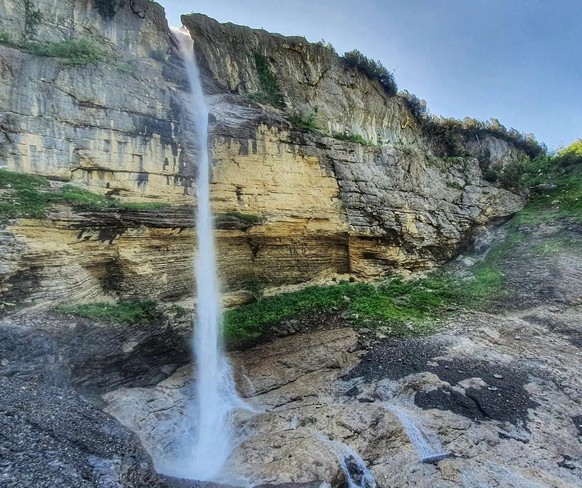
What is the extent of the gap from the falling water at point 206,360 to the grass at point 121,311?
174 cm

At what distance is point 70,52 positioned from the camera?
14.7 m

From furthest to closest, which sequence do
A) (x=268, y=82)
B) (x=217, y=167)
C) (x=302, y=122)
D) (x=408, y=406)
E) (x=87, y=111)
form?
(x=268, y=82), (x=302, y=122), (x=217, y=167), (x=87, y=111), (x=408, y=406)

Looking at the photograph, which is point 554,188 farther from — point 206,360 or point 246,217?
point 206,360

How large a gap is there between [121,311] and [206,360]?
10.6ft

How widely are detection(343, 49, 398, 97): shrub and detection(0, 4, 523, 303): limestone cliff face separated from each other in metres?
0.44

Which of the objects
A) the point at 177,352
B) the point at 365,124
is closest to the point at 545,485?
the point at 177,352

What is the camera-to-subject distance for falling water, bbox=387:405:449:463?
954cm

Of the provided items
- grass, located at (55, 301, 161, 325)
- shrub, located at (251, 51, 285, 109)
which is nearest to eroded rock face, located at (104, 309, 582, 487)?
grass, located at (55, 301, 161, 325)

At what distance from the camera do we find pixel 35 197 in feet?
40.7

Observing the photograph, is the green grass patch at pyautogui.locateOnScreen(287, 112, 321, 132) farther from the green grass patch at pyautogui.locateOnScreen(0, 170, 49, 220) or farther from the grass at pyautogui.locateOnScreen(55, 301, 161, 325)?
the green grass patch at pyautogui.locateOnScreen(0, 170, 49, 220)

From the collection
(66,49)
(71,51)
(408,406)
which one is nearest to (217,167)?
(71,51)

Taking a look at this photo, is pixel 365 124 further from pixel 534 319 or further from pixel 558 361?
pixel 558 361

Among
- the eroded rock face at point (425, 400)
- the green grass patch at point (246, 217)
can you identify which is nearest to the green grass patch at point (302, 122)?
the green grass patch at point (246, 217)

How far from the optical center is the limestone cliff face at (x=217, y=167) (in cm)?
1325
